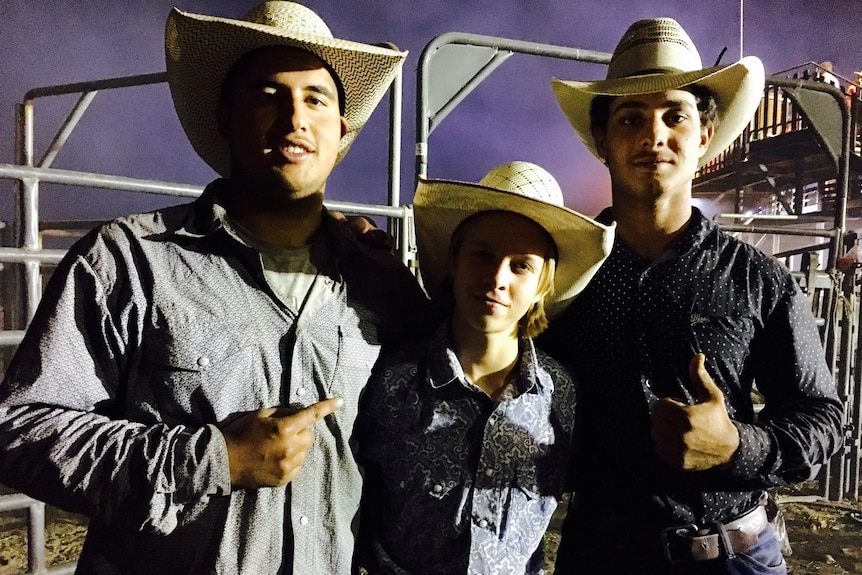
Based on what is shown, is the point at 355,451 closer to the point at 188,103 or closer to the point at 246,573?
→ the point at 246,573

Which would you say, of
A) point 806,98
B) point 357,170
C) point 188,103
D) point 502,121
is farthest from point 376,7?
point 188,103

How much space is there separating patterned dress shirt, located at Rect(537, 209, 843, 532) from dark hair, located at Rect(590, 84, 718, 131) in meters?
0.47

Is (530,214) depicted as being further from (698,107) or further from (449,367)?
(698,107)

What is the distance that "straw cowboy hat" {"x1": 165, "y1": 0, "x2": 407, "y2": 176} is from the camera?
146 cm

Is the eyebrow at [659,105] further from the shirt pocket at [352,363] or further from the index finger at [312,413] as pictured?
the index finger at [312,413]

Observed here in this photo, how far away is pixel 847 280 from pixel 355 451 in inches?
210

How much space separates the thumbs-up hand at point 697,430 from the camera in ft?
4.75

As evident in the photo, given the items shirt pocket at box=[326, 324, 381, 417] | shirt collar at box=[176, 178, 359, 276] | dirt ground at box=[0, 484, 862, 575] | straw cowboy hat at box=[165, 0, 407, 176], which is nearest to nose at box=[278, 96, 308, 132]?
straw cowboy hat at box=[165, 0, 407, 176]

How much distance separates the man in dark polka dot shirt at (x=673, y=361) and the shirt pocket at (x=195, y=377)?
1029 mm

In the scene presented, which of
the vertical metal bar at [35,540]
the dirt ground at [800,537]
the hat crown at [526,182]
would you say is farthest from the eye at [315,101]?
the dirt ground at [800,537]

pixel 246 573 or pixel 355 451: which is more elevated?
pixel 355 451

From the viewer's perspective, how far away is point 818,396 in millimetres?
1707

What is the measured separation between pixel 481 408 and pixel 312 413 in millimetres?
514

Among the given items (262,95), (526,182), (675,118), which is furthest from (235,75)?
(675,118)
